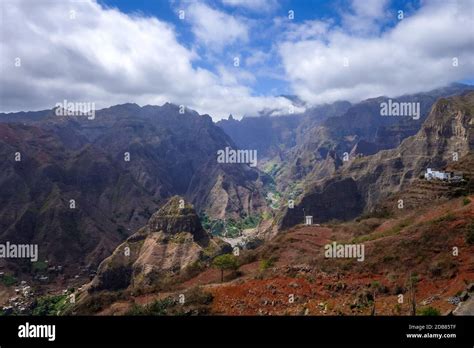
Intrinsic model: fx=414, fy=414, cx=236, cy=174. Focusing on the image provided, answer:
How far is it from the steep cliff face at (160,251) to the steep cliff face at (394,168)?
205 feet

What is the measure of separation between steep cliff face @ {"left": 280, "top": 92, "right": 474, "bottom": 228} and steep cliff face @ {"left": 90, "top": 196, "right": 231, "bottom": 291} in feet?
205

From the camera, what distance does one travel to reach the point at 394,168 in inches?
6122

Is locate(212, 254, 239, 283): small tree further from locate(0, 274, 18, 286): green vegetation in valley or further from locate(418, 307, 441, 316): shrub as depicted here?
locate(0, 274, 18, 286): green vegetation in valley

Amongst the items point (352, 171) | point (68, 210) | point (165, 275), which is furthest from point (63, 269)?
point (352, 171)

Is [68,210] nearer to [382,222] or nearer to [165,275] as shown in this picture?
[165,275]

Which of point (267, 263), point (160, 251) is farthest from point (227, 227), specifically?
point (267, 263)

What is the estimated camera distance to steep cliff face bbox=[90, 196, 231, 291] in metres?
77.2

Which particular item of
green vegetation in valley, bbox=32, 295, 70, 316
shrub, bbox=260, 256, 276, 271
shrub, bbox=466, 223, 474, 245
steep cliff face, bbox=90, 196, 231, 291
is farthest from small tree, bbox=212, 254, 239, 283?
green vegetation in valley, bbox=32, 295, 70, 316
